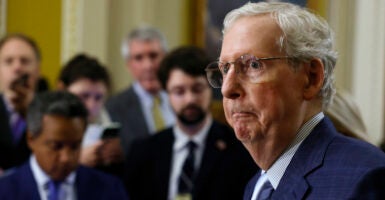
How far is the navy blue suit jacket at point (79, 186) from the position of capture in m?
3.74

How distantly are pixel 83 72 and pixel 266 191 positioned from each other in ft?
9.10

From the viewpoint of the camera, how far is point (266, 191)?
7.96 ft

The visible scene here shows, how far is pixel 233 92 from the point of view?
233cm

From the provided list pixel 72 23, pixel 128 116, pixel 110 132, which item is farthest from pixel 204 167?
pixel 72 23

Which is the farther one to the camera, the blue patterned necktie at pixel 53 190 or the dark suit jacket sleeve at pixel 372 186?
the blue patterned necktie at pixel 53 190

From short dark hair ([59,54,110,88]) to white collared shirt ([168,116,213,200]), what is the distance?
2.37 ft

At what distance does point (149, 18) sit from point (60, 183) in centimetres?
376

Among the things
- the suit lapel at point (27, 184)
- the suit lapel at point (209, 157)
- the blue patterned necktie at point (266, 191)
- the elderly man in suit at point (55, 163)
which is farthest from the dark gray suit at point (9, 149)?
the blue patterned necktie at point (266, 191)

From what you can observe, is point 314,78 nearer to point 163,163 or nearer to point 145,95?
point 163,163

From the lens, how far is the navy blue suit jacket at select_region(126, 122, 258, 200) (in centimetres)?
436

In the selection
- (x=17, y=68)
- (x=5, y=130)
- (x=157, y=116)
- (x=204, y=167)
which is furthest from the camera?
(x=157, y=116)

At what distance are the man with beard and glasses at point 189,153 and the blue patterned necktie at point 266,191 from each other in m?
1.83

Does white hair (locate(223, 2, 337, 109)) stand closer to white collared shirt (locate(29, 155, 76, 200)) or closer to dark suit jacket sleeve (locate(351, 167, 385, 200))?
dark suit jacket sleeve (locate(351, 167, 385, 200))

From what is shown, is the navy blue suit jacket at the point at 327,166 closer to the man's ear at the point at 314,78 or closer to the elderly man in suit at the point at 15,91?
the man's ear at the point at 314,78
